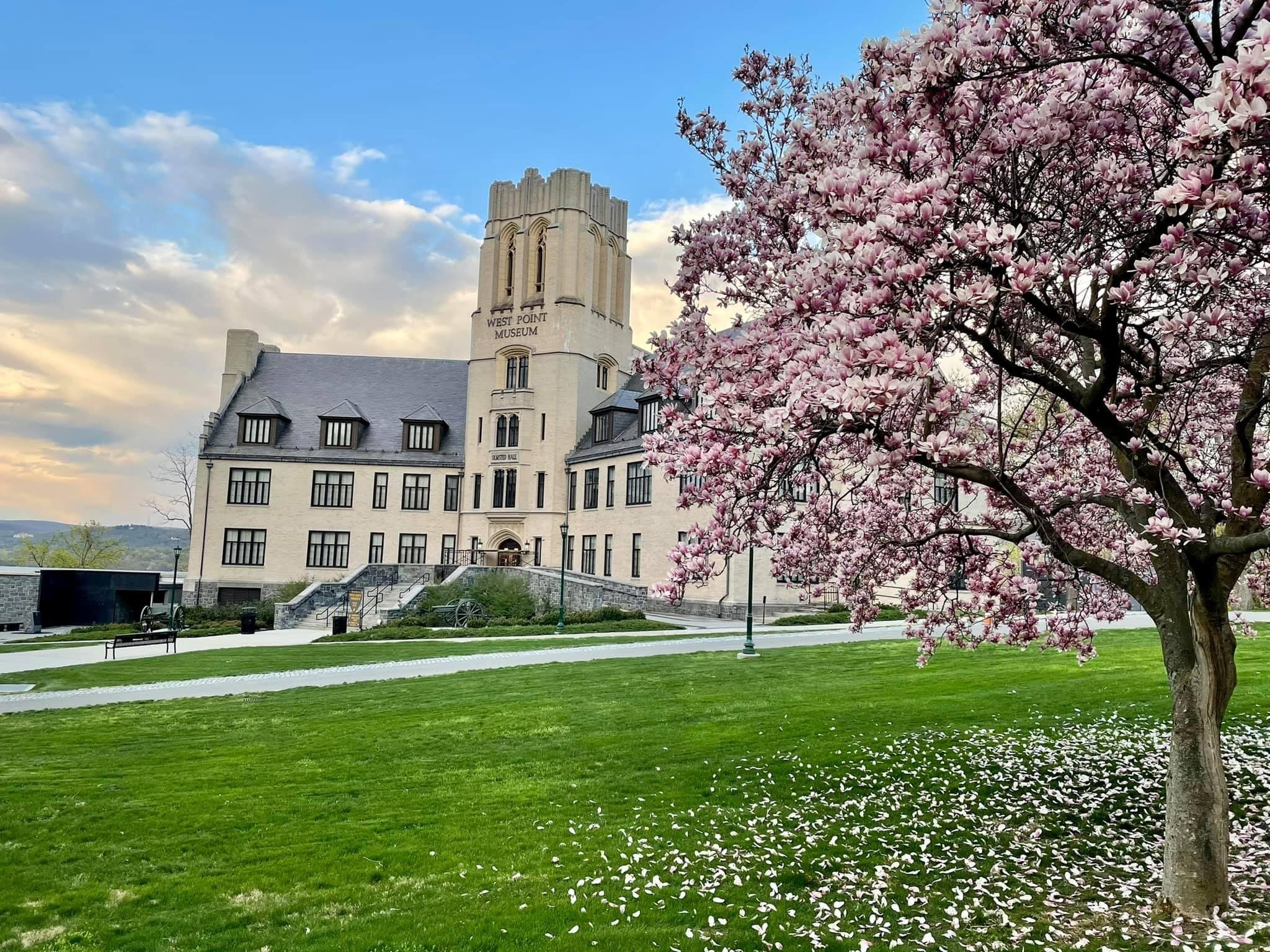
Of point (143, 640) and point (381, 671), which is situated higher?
point (143, 640)

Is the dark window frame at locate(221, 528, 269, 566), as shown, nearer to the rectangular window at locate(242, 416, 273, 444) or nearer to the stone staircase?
the rectangular window at locate(242, 416, 273, 444)

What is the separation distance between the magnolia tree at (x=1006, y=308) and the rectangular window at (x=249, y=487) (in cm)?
4451

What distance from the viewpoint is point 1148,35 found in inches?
218

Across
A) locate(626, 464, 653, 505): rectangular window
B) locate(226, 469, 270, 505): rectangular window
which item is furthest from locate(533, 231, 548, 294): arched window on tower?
locate(226, 469, 270, 505): rectangular window

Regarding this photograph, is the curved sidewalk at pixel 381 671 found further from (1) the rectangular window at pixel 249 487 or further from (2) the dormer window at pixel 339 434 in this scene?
(1) the rectangular window at pixel 249 487

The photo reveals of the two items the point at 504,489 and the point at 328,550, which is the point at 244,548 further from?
the point at 504,489

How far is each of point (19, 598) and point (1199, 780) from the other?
46.5 meters

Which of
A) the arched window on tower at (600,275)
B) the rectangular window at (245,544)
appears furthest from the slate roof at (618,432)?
the rectangular window at (245,544)

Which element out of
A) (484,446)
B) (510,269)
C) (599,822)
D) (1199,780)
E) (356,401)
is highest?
(510,269)

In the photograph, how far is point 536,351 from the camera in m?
47.1

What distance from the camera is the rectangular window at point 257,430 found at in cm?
4909

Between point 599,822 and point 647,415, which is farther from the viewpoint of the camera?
point 647,415

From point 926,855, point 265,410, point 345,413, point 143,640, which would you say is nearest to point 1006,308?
point 926,855

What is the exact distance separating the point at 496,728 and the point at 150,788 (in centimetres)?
474
